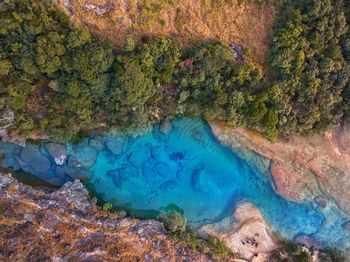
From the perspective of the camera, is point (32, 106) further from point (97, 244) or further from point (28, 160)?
point (97, 244)

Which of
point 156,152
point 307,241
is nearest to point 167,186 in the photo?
point 156,152

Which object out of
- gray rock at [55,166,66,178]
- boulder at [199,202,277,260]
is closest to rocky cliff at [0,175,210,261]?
gray rock at [55,166,66,178]

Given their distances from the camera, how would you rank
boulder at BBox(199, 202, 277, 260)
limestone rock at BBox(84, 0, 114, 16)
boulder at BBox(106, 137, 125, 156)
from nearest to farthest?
limestone rock at BBox(84, 0, 114, 16), boulder at BBox(199, 202, 277, 260), boulder at BBox(106, 137, 125, 156)

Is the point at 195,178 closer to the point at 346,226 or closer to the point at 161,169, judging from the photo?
the point at 161,169

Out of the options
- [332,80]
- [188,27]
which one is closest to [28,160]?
[188,27]

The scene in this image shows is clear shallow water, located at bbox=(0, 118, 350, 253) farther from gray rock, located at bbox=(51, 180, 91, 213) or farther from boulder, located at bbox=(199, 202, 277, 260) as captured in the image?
gray rock, located at bbox=(51, 180, 91, 213)
